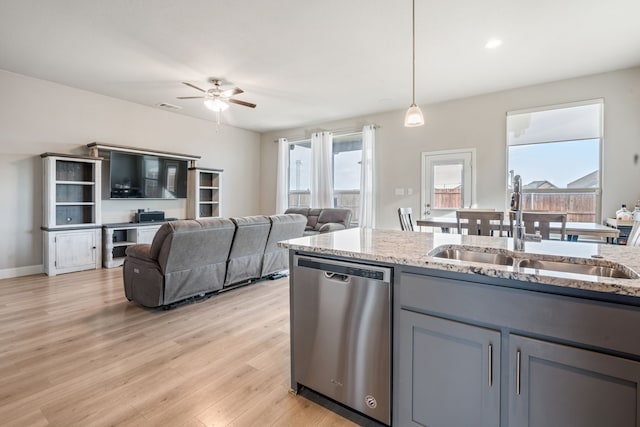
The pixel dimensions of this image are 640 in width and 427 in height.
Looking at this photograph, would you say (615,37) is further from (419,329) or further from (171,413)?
(171,413)

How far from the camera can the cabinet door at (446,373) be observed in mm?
1222

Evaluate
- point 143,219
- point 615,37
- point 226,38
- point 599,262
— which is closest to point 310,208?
point 143,219

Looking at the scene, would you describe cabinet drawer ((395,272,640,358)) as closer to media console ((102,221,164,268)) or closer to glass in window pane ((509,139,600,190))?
glass in window pane ((509,139,600,190))

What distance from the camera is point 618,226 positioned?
3809 mm

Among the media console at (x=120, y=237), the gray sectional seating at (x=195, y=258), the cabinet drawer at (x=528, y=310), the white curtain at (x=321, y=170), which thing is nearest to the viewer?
the cabinet drawer at (x=528, y=310)

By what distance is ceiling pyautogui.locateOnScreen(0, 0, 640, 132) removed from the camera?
9.50 feet

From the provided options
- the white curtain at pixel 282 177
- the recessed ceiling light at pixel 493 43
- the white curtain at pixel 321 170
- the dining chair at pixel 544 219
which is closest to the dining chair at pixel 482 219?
the dining chair at pixel 544 219

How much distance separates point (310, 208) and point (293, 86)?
286cm

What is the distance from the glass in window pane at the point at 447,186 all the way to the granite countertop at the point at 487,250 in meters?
3.65

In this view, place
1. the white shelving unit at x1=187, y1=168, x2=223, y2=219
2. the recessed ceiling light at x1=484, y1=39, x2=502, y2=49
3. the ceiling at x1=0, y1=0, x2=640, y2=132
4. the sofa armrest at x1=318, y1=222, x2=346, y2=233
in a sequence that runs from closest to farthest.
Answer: the ceiling at x1=0, y1=0, x2=640, y2=132 < the recessed ceiling light at x1=484, y1=39, x2=502, y2=49 < the sofa armrest at x1=318, y1=222, x2=346, y2=233 < the white shelving unit at x1=187, y1=168, x2=223, y2=219

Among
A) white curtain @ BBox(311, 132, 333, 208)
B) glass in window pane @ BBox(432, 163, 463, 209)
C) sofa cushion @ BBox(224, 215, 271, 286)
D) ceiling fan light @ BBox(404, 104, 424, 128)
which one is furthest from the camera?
white curtain @ BBox(311, 132, 333, 208)

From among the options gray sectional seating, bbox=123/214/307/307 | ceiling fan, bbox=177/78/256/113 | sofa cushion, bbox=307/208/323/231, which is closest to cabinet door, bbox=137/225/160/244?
gray sectional seating, bbox=123/214/307/307

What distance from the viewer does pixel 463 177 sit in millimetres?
5336

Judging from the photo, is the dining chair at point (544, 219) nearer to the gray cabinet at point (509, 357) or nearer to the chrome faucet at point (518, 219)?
the chrome faucet at point (518, 219)
